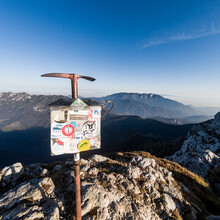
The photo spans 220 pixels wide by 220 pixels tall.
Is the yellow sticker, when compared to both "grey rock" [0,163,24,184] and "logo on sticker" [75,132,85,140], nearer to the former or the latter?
"logo on sticker" [75,132,85,140]

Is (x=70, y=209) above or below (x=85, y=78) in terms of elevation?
below

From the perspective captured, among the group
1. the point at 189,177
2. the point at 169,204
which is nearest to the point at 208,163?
the point at 189,177

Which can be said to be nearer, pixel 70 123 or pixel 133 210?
pixel 70 123

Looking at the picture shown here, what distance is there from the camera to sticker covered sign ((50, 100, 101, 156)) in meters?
5.33

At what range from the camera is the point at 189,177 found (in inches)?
599

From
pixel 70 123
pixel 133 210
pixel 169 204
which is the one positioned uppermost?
pixel 70 123

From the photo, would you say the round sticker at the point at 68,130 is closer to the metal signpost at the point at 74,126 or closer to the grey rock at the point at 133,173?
the metal signpost at the point at 74,126

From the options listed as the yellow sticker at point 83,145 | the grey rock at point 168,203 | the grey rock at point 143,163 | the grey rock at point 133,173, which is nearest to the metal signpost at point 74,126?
the yellow sticker at point 83,145

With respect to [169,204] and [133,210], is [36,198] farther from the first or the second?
[169,204]

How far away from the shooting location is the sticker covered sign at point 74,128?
5.33 metres

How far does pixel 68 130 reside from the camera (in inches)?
219

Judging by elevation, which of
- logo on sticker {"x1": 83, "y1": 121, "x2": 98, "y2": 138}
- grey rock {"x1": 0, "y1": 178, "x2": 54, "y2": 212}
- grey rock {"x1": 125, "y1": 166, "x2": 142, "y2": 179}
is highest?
logo on sticker {"x1": 83, "y1": 121, "x2": 98, "y2": 138}

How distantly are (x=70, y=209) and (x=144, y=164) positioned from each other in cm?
961

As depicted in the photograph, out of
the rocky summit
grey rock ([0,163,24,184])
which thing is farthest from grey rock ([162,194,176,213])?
grey rock ([0,163,24,184])
